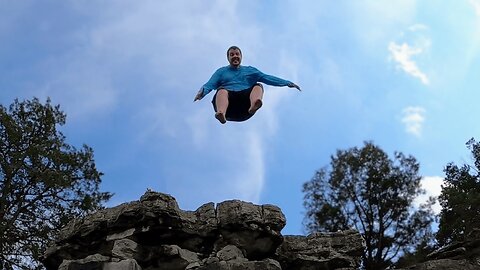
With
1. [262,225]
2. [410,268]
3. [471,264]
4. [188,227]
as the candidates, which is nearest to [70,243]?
[188,227]

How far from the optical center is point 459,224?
21.9 metres

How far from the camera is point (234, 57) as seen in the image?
12484 mm

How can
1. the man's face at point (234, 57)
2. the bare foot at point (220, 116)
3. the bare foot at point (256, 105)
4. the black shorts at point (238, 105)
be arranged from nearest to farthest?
the bare foot at point (220, 116)
the bare foot at point (256, 105)
the black shorts at point (238, 105)
the man's face at point (234, 57)

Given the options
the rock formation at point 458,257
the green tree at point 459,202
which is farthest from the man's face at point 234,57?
the green tree at point 459,202

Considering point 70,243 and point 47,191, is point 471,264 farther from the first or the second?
point 47,191

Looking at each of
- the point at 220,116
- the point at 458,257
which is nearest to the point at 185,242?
the point at 220,116

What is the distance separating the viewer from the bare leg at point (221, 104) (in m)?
11.2

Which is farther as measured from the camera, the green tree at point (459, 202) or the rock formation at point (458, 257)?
the green tree at point (459, 202)

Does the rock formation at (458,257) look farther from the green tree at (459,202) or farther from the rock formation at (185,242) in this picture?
the green tree at (459,202)

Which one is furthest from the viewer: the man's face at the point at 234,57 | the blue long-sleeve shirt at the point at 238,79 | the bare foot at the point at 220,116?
the man's face at the point at 234,57

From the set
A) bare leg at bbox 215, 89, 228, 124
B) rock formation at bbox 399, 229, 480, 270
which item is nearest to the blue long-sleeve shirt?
bare leg at bbox 215, 89, 228, 124

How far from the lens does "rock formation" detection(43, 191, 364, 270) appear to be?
32.3 ft

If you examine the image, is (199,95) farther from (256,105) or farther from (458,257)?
(458,257)

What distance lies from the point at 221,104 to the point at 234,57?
4.09 ft
